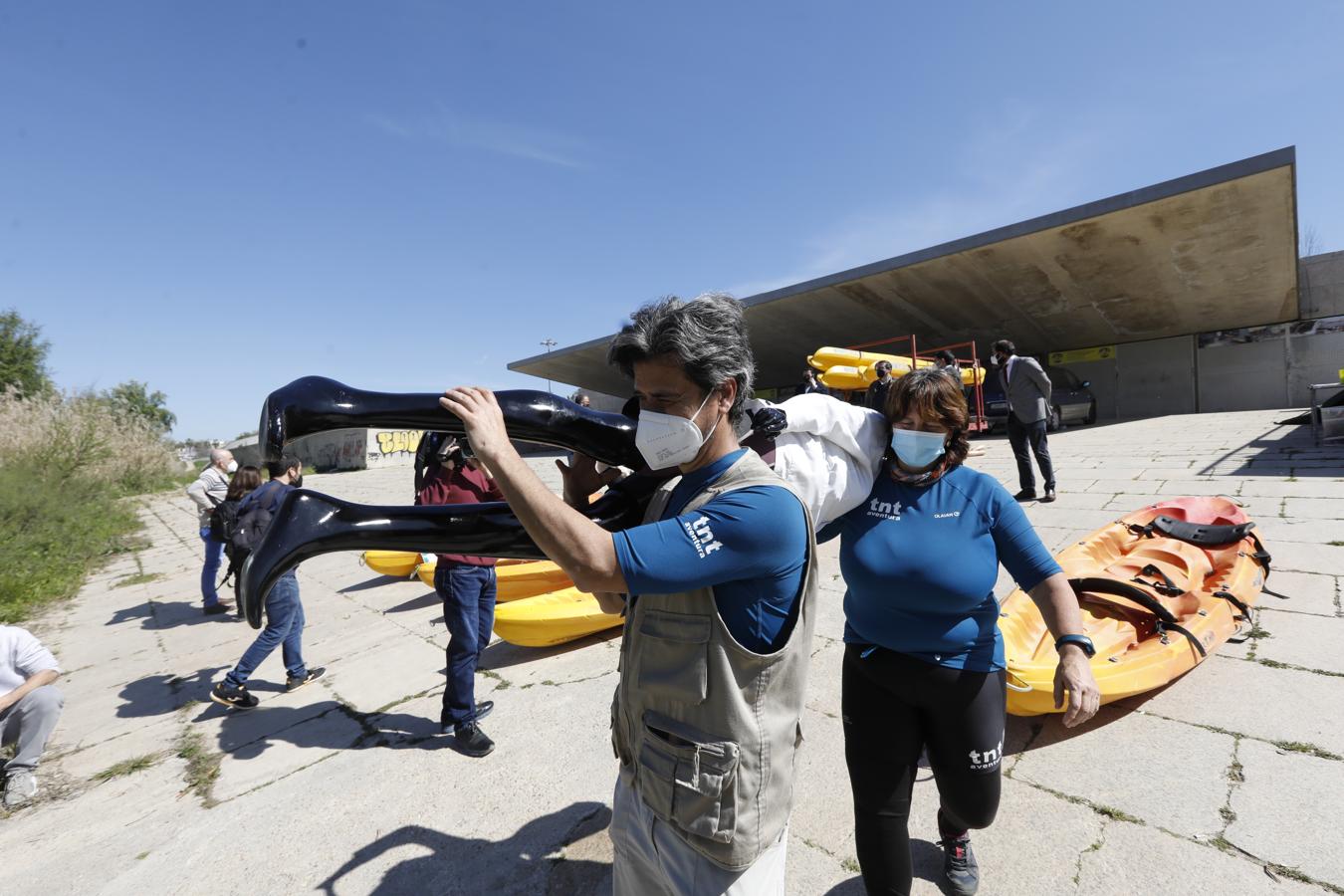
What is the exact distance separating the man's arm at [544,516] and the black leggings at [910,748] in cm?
122

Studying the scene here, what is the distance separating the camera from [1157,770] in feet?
8.51

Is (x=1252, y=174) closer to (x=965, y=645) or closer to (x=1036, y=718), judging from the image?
(x=1036, y=718)

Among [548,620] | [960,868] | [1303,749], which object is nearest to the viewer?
[960,868]

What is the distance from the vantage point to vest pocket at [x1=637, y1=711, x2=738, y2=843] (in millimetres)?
1119

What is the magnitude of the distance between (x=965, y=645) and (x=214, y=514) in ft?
24.7

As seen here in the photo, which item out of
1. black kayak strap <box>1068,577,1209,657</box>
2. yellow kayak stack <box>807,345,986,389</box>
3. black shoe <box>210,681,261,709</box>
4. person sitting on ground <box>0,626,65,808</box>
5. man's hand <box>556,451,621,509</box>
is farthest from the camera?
yellow kayak stack <box>807,345,986,389</box>

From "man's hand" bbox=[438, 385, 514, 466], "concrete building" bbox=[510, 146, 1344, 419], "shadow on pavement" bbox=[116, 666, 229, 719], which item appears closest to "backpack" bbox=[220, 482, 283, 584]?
"shadow on pavement" bbox=[116, 666, 229, 719]

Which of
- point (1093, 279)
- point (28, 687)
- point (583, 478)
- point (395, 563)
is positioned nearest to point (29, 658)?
point (28, 687)

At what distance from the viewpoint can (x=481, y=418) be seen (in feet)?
3.24

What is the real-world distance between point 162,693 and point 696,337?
5.89 meters

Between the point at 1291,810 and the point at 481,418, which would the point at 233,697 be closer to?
the point at 481,418

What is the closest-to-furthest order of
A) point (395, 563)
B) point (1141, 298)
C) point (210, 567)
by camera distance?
point (210, 567) → point (395, 563) → point (1141, 298)

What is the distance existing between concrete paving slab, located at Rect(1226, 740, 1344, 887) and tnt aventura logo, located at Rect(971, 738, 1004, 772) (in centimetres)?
127

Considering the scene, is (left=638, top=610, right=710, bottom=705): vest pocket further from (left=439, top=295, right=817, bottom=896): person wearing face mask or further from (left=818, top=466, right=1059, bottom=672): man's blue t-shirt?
(left=818, top=466, right=1059, bottom=672): man's blue t-shirt
